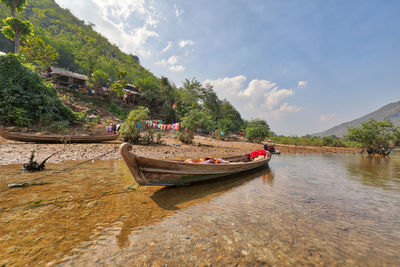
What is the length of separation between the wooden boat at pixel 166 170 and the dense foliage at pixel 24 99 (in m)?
16.2

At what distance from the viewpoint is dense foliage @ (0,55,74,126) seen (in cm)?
1295

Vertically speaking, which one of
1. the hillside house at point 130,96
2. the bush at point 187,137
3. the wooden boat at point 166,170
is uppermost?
the hillside house at point 130,96

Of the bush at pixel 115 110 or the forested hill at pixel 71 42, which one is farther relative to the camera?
the forested hill at pixel 71 42

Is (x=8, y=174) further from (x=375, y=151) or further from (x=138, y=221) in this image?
(x=375, y=151)

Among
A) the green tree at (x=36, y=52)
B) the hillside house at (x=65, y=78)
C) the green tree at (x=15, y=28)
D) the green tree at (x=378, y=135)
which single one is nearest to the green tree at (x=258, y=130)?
the green tree at (x=378, y=135)

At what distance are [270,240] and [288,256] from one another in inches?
13.3

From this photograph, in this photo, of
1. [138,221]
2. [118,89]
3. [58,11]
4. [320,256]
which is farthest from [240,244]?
[58,11]

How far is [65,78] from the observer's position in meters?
29.5

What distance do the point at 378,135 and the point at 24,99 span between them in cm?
3413

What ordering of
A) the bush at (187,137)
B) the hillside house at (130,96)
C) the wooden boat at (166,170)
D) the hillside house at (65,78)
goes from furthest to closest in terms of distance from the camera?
1. the hillside house at (130,96)
2. the hillside house at (65,78)
3. the bush at (187,137)
4. the wooden boat at (166,170)

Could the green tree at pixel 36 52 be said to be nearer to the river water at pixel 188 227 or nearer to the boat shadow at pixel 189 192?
the river water at pixel 188 227

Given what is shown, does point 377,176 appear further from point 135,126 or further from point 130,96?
point 130,96

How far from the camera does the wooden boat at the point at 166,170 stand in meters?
Result: 3.62

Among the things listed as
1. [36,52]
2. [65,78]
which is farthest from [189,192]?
[36,52]
